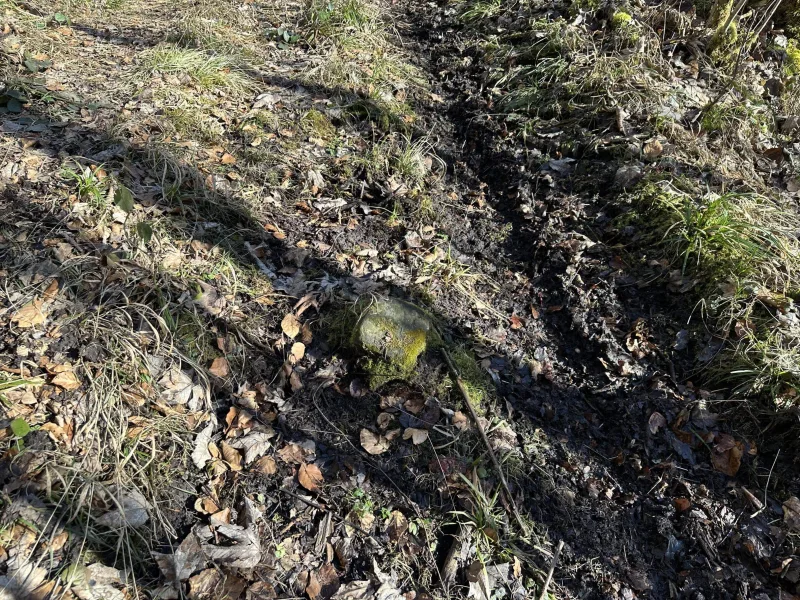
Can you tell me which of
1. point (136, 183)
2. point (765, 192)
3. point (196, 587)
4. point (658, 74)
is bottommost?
point (196, 587)

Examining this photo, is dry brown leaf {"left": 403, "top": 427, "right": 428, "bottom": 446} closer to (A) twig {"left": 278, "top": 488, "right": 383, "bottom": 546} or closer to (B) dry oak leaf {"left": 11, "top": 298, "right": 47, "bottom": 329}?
(A) twig {"left": 278, "top": 488, "right": 383, "bottom": 546}

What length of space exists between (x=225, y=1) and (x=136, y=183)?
3109 mm

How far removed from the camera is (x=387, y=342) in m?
2.78

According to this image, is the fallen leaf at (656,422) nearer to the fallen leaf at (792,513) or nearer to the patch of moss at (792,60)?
the fallen leaf at (792,513)

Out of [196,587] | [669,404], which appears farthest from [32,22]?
[669,404]

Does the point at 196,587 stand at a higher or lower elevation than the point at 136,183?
lower

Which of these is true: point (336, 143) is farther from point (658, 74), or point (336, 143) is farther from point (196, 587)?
point (196, 587)

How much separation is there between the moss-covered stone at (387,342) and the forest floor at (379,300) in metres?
0.07

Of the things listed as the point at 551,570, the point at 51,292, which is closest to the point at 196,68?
the point at 51,292

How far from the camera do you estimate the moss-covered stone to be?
277 cm

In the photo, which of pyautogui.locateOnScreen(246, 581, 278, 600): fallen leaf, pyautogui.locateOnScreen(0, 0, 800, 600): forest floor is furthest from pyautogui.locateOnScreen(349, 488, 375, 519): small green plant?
pyautogui.locateOnScreen(246, 581, 278, 600): fallen leaf

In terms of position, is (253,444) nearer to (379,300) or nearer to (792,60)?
(379,300)

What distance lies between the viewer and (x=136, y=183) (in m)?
→ 3.34

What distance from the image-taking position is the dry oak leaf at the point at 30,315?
8.11 feet
